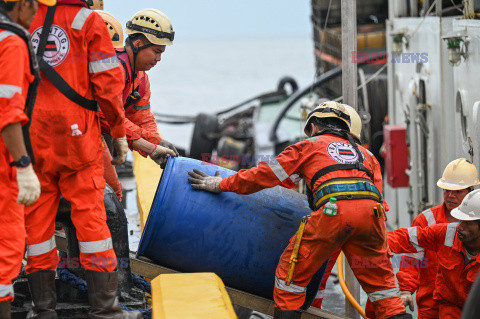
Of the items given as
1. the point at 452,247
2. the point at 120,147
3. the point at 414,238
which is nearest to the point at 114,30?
the point at 120,147

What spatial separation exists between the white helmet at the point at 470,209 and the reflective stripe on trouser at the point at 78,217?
2.22 meters

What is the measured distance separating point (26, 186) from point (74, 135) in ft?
2.10

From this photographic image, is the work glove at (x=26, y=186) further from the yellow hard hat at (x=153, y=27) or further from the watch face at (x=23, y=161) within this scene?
the yellow hard hat at (x=153, y=27)

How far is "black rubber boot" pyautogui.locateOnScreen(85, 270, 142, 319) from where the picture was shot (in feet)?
13.6

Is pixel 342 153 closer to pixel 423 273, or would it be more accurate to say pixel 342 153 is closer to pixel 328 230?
pixel 328 230

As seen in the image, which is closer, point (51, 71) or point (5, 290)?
point (5, 290)

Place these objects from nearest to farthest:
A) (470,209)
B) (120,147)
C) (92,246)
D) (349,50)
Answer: (92,246), (120,147), (470,209), (349,50)

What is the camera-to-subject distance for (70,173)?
4105 mm

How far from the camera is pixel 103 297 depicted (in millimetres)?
4156

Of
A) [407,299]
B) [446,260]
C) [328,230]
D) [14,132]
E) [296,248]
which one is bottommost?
[407,299]

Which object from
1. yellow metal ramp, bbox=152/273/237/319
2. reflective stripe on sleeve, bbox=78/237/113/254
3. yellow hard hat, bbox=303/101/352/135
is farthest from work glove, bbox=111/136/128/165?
yellow hard hat, bbox=303/101/352/135

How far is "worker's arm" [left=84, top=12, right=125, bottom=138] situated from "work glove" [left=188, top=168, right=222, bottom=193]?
1.00 m

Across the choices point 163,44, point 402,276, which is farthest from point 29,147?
point 402,276

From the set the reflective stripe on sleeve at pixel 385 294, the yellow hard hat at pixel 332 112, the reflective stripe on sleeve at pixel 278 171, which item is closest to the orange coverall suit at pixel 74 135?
the reflective stripe on sleeve at pixel 278 171
